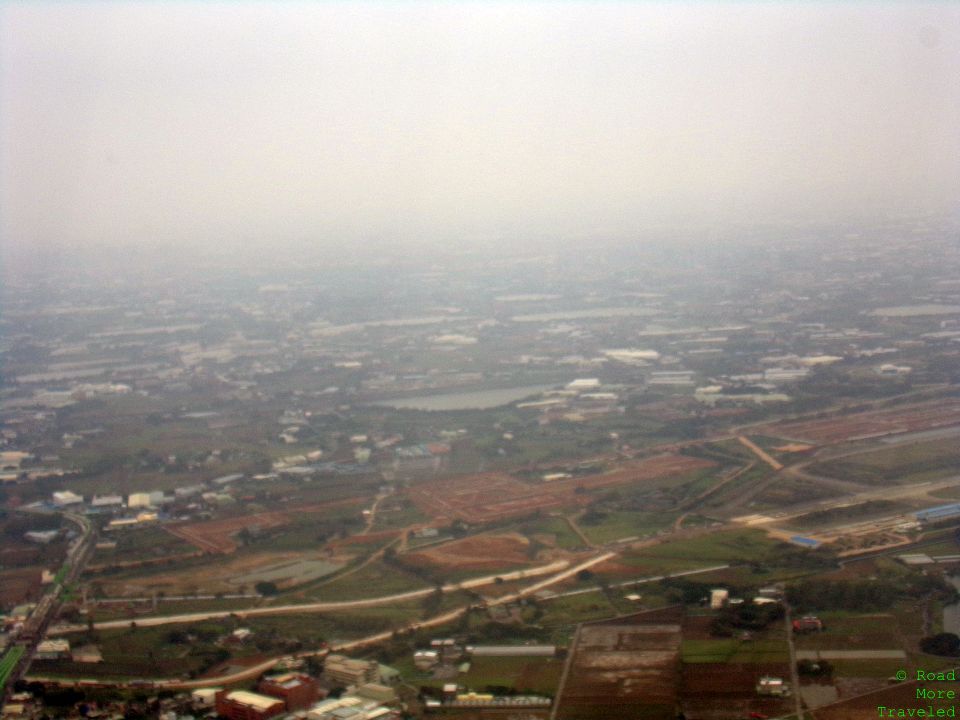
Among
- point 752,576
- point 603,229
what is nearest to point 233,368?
point 752,576

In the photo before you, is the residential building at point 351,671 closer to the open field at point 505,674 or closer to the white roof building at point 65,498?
the open field at point 505,674

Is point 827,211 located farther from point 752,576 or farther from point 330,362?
point 752,576

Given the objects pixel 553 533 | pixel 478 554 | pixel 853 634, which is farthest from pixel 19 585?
pixel 853 634

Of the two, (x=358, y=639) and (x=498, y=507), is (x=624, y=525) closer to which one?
A: (x=498, y=507)

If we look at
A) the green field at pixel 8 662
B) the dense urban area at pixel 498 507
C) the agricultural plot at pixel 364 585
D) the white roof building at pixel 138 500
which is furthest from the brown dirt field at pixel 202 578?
the white roof building at pixel 138 500

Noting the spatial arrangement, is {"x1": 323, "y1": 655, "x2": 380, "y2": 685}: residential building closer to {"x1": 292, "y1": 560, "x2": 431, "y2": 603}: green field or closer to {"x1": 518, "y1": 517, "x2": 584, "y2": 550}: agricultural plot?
{"x1": 292, "y1": 560, "x2": 431, "y2": 603}: green field

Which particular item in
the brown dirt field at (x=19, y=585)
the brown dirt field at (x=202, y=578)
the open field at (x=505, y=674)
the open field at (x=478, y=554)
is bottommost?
the brown dirt field at (x=202, y=578)

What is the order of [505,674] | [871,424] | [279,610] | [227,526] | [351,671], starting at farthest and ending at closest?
[871,424] < [227,526] < [279,610] < [351,671] < [505,674]

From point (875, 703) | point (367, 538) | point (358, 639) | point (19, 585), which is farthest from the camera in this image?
point (367, 538)
